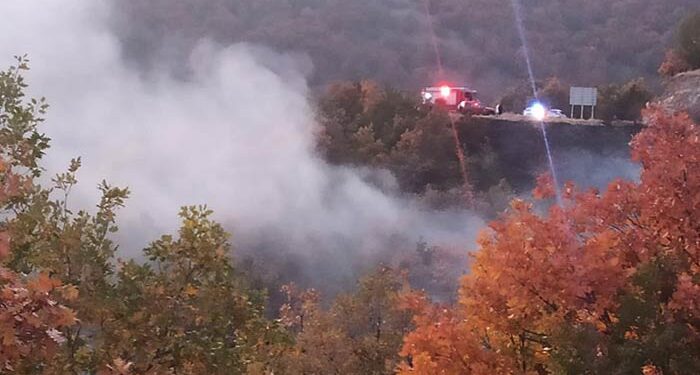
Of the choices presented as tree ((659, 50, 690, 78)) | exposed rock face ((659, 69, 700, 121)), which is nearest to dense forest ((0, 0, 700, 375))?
exposed rock face ((659, 69, 700, 121))

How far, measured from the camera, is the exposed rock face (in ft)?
91.0

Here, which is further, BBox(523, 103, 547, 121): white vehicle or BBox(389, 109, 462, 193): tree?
BBox(389, 109, 462, 193): tree

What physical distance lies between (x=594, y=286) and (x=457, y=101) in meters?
40.8

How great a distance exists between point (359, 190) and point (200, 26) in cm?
3308

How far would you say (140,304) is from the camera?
7.85 m

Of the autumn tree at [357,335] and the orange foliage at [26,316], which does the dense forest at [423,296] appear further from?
the autumn tree at [357,335]

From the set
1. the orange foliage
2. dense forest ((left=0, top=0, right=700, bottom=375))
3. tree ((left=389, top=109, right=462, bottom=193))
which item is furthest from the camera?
tree ((left=389, top=109, right=462, bottom=193))

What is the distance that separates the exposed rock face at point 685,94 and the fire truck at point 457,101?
15.4 m

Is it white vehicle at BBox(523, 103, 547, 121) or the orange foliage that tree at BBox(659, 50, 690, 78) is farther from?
the orange foliage

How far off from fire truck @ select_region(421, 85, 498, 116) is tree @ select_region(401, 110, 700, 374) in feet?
119

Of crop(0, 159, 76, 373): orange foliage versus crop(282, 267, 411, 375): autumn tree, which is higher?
crop(282, 267, 411, 375): autumn tree

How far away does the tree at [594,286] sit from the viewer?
8.16m

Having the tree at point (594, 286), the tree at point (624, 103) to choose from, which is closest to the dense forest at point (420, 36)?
the tree at point (624, 103)

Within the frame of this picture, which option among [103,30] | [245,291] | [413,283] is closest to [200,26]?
[103,30]
